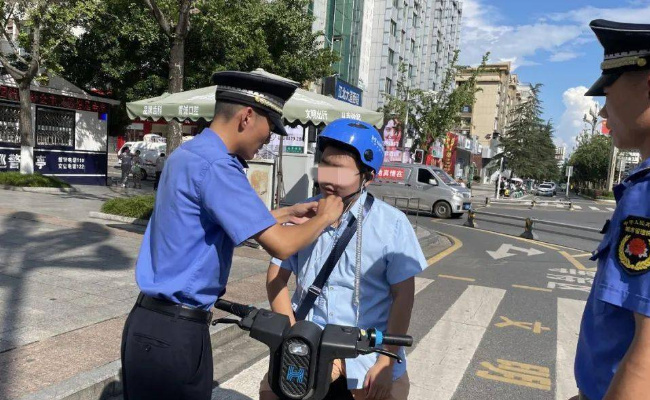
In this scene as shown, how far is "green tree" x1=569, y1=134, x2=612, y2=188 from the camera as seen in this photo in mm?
69625

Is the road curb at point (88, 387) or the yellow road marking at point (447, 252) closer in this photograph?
the road curb at point (88, 387)

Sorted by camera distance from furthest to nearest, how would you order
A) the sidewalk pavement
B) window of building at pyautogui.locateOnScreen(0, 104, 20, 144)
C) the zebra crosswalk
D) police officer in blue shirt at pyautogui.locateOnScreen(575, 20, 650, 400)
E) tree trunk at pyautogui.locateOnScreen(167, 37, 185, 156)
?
window of building at pyautogui.locateOnScreen(0, 104, 20, 144), tree trunk at pyautogui.locateOnScreen(167, 37, 185, 156), the zebra crosswalk, the sidewalk pavement, police officer in blue shirt at pyautogui.locateOnScreen(575, 20, 650, 400)

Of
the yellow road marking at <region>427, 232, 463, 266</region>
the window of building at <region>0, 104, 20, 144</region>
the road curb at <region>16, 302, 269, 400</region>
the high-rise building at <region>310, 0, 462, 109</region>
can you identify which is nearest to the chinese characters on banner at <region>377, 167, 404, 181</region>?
the yellow road marking at <region>427, 232, 463, 266</region>

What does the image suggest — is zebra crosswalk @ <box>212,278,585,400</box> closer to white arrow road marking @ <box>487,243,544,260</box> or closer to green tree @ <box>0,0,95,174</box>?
white arrow road marking @ <box>487,243,544,260</box>

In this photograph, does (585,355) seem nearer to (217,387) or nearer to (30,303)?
(217,387)

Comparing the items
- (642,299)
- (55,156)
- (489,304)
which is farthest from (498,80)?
(642,299)

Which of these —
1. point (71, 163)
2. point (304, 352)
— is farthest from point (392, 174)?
point (304, 352)

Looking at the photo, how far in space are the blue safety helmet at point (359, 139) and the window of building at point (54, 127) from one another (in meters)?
19.0

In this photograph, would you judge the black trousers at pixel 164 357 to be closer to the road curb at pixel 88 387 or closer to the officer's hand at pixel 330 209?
the officer's hand at pixel 330 209

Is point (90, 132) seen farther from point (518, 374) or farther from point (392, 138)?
point (518, 374)

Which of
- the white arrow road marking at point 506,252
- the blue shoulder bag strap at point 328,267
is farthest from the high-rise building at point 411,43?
the blue shoulder bag strap at point 328,267

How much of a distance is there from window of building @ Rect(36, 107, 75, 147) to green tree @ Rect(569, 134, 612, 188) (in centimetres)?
6842

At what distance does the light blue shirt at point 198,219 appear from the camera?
1.78m

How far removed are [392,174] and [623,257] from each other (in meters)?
17.7
